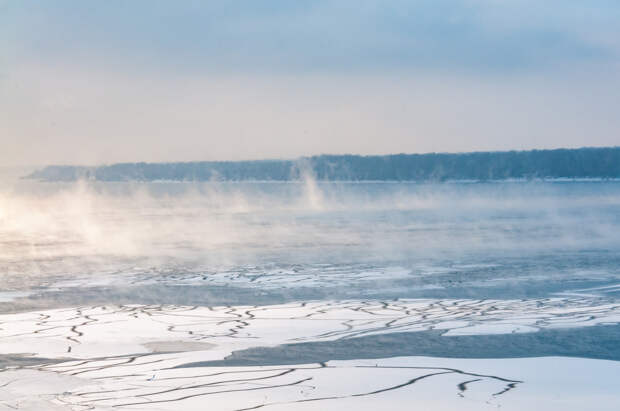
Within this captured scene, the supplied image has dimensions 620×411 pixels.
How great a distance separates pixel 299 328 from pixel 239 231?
23.9 meters

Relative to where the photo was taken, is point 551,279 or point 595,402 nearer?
point 595,402

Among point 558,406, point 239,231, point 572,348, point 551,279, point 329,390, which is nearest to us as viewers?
point 558,406

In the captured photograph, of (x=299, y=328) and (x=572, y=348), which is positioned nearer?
(x=572, y=348)

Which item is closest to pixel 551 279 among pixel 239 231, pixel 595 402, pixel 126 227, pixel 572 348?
pixel 572 348

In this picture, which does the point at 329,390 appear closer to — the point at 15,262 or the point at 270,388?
the point at 270,388

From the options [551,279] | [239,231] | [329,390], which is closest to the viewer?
[329,390]

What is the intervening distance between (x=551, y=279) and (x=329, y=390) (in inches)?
394

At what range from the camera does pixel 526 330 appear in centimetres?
1062

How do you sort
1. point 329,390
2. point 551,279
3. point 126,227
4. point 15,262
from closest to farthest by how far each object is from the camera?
point 329,390 → point 551,279 → point 15,262 → point 126,227

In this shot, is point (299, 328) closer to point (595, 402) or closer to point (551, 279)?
point (595, 402)

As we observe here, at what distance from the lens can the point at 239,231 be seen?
34688 mm

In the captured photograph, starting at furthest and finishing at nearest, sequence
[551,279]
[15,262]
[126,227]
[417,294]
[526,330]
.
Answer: [126,227] < [15,262] < [551,279] < [417,294] < [526,330]

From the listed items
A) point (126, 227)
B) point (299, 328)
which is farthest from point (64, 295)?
point (126, 227)

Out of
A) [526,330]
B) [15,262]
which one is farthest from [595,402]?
[15,262]
